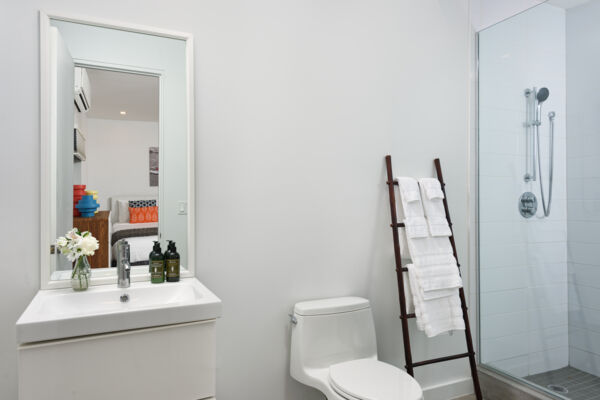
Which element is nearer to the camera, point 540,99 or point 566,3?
point 566,3

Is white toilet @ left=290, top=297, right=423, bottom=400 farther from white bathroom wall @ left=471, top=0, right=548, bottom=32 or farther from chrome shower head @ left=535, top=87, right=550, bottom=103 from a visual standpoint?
white bathroom wall @ left=471, top=0, right=548, bottom=32

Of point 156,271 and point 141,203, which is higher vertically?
point 141,203

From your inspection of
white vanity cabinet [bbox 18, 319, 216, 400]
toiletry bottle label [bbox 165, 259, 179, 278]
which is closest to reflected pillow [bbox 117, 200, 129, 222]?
toiletry bottle label [bbox 165, 259, 179, 278]

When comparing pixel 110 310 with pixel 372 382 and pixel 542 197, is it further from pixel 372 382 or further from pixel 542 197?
pixel 542 197

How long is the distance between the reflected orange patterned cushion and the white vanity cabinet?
59 centimetres

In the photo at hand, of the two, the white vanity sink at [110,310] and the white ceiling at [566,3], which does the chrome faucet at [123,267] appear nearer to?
the white vanity sink at [110,310]

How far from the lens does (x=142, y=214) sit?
66.5 inches

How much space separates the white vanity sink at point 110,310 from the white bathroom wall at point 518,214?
5.91ft

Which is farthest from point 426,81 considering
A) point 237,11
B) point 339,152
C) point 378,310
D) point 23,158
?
point 23,158

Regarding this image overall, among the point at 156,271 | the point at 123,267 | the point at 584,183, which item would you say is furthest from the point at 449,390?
the point at 123,267

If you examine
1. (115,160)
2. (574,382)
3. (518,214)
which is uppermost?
(115,160)

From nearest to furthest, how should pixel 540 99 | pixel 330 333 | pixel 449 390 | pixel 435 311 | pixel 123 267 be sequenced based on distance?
1. pixel 123 267
2. pixel 330 333
3. pixel 435 311
4. pixel 540 99
5. pixel 449 390

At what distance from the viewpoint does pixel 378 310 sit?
7.23 ft

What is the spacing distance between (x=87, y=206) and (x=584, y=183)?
2325 millimetres
